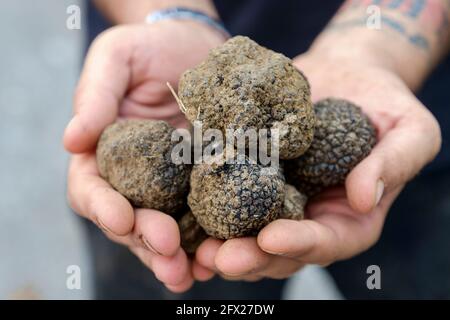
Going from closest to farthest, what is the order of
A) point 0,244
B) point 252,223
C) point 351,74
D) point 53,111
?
point 252,223 → point 351,74 → point 0,244 → point 53,111

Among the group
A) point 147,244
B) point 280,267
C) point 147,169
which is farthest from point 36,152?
point 280,267

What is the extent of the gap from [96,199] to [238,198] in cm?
38

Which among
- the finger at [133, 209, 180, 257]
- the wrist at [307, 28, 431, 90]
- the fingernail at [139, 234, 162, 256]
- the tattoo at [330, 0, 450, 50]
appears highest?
the tattoo at [330, 0, 450, 50]

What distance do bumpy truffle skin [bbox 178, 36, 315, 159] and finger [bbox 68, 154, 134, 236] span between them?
0.99 feet

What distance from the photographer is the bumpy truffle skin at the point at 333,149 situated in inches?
61.3

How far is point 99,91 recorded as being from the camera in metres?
1.65

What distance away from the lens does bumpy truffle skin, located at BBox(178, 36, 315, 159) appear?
1395 mm

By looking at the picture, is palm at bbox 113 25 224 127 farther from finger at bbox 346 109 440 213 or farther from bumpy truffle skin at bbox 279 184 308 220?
finger at bbox 346 109 440 213

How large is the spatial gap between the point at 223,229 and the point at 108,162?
409mm

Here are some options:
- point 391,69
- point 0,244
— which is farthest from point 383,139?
point 0,244

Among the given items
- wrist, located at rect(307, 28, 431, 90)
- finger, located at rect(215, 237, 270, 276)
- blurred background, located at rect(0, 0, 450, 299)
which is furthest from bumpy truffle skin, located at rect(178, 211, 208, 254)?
blurred background, located at rect(0, 0, 450, 299)

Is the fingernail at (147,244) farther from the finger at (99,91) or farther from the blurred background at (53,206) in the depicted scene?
the blurred background at (53,206)

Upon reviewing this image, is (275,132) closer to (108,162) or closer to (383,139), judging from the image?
(383,139)

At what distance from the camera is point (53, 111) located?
3.56 m
